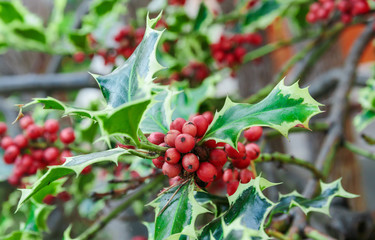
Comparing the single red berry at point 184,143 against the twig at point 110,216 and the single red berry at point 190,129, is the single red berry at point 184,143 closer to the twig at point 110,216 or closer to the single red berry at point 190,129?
the single red berry at point 190,129

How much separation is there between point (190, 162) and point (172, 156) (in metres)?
0.02

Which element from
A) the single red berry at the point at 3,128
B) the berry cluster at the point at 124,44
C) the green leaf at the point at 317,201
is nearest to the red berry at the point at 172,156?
A: the green leaf at the point at 317,201

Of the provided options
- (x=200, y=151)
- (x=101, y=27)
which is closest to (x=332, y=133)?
(x=200, y=151)

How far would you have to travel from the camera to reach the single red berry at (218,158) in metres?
0.43

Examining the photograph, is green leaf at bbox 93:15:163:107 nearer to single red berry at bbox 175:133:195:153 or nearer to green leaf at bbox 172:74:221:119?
single red berry at bbox 175:133:195:153

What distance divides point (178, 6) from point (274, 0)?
0.39 m

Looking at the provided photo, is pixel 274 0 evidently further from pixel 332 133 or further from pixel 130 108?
pixel 130 108

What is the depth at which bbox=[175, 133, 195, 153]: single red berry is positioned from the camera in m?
0.39

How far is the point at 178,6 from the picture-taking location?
1351 mm

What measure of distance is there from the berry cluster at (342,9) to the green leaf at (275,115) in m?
0.78

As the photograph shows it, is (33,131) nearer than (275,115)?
No

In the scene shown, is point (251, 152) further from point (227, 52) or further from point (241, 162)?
point (227, 52)

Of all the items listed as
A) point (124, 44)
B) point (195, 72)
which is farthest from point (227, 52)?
point (124, 44)

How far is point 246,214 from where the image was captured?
0.41 m
